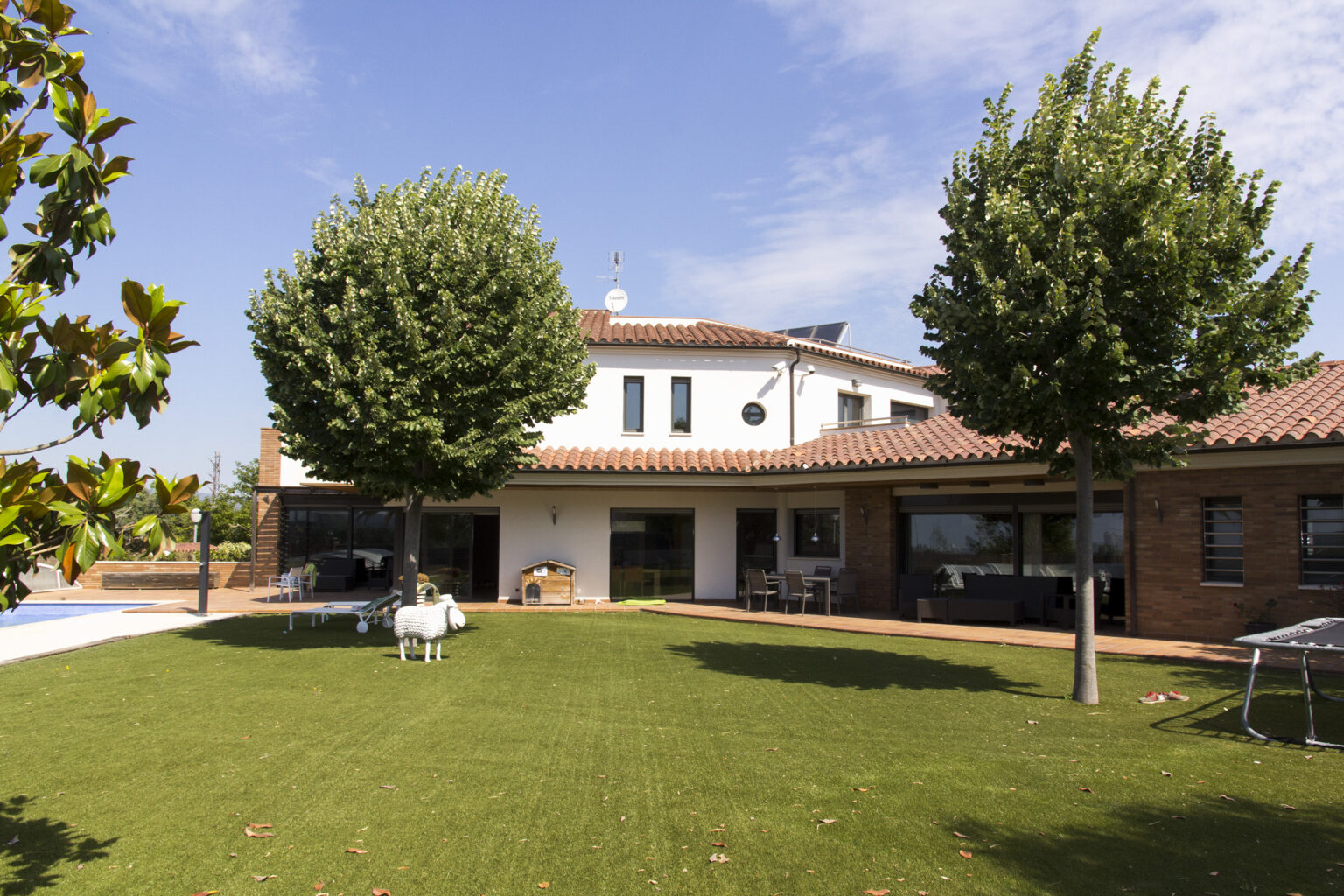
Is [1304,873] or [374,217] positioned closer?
[1304,873]

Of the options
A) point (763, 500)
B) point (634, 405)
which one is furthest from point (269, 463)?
point (763, 500)

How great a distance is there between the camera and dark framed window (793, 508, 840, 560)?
21156 millimetres

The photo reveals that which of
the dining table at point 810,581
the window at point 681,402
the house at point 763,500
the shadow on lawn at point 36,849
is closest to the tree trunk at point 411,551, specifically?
the house at point 763,500

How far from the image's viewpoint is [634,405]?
22969 millimetres

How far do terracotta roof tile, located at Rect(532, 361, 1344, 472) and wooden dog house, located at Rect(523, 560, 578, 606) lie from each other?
8.21 ft

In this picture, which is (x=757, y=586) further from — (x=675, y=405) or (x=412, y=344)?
(x=412, y=344)

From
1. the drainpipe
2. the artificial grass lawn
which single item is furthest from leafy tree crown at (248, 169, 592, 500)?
the drainpipe

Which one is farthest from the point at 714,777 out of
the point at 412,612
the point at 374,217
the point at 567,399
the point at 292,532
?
the point at 292,532

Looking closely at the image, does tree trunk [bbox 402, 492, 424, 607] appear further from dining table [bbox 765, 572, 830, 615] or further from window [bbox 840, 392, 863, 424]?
window [bbox 840, 392, 863, 424]

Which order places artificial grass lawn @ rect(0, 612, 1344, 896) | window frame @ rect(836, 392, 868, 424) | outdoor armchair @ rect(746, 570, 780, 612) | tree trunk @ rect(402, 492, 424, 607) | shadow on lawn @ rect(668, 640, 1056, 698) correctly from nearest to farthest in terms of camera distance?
artificial grass lawn @ rect(0, 612, 1344, 896) < shadow on lawn @ rect(668, 640, 1056, 698) < tree trunk @ rect(402, 492, 424, 607) < outdoor armchair @ rect(746, 570, 780, 612) < window frame @ rect(836, 392, 868, 424)

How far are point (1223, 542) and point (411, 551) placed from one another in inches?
530

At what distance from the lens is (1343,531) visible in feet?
41.7

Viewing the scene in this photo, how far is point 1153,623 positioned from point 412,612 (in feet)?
38.6

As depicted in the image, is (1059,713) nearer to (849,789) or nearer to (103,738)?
(849,789)
